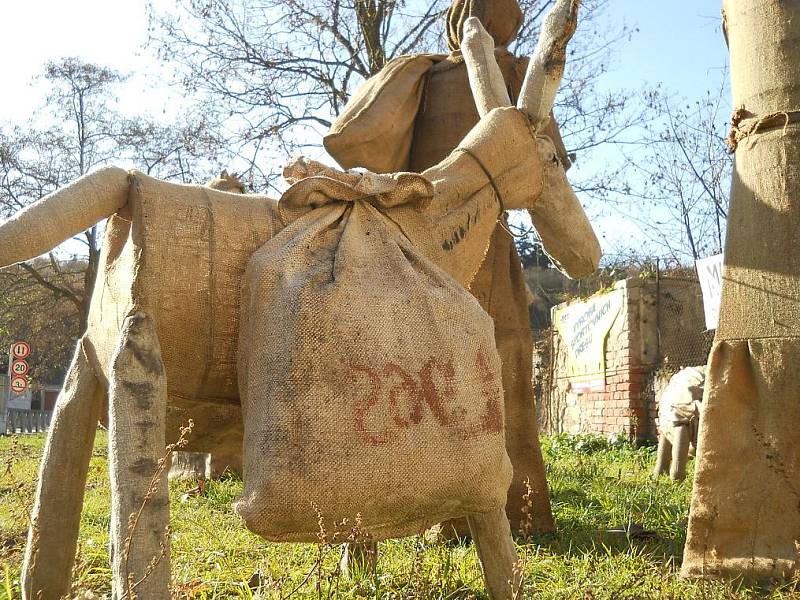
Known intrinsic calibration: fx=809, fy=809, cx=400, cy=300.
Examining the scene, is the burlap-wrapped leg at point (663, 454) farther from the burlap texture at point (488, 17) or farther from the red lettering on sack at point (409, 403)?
the red lettering on sack at point (409, 403)

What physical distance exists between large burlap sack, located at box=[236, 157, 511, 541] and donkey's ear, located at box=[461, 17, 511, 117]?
3.14 feet

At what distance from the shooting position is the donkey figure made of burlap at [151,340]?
1765mm

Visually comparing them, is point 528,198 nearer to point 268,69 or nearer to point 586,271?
point 586,271

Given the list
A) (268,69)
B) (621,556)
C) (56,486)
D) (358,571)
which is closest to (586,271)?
(621,556)

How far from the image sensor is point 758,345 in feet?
9.34

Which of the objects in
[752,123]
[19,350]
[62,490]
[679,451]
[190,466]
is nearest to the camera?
[62,490]

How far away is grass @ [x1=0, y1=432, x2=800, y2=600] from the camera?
2.46m

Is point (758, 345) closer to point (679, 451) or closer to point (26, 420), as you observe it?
point (679, 451)

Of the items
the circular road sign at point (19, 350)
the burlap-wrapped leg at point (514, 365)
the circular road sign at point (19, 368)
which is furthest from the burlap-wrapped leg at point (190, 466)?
the circular road sign at point (19, 350)

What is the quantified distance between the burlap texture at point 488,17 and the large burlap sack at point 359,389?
2.09m

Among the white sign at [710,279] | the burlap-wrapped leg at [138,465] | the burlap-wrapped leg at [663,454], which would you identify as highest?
the white sign at [710,279]

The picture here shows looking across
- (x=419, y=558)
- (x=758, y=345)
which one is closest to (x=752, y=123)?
(x=758, y=345)

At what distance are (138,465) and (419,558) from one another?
2.87ft

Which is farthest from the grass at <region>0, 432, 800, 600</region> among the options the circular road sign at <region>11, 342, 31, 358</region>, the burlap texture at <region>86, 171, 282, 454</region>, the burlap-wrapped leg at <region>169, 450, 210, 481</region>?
the circular road sign at <region>11, 342, 31, 358</region>
